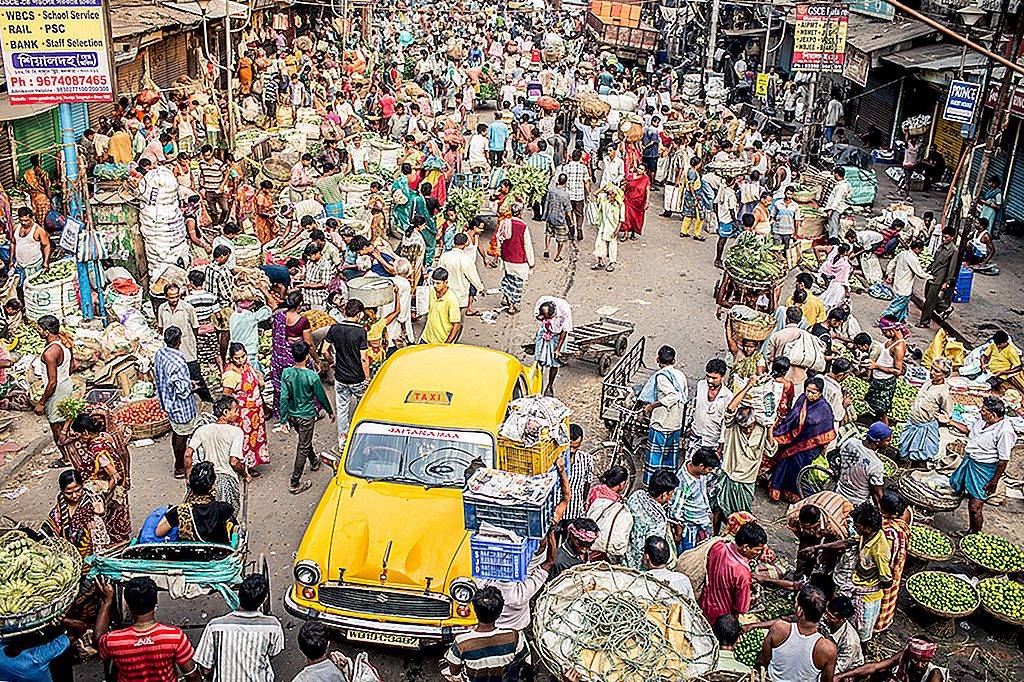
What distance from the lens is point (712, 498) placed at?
8.76 meters

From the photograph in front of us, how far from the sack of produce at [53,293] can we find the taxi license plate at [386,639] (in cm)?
666

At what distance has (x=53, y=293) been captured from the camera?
11727 millimetres

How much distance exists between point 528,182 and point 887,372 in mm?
7739

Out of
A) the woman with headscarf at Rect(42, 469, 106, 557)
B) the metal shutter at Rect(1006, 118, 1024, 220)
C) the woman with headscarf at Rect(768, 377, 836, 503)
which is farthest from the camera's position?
the metal shutter at Rect(1006, 118, 1024, 220)

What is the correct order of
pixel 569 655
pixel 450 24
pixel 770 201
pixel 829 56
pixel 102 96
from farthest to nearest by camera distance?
pixel 450 24 < pixel 829 56 < pixel 770 201 < pixel 102 96 < pixel 569 655

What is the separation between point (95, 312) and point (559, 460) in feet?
24.1

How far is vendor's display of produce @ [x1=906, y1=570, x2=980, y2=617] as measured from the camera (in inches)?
303

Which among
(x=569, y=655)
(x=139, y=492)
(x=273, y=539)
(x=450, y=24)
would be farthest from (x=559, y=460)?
(x=450, y=24)

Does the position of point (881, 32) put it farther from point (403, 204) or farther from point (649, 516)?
point (649, 516)

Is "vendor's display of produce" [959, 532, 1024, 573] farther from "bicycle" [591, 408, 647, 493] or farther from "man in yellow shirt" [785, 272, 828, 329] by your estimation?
"man in yellow shirt" [785, 272, 828, 329]

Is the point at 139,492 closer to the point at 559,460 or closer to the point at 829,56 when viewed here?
the point at 559,460

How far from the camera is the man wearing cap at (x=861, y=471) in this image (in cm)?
805

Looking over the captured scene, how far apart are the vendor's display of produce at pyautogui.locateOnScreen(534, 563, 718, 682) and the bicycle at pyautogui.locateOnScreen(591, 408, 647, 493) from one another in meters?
3.60

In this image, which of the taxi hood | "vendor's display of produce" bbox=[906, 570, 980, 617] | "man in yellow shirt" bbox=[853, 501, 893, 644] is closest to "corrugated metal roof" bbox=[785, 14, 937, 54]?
"vendor's display of produce" bbox=[906, 570, 980, 617]
